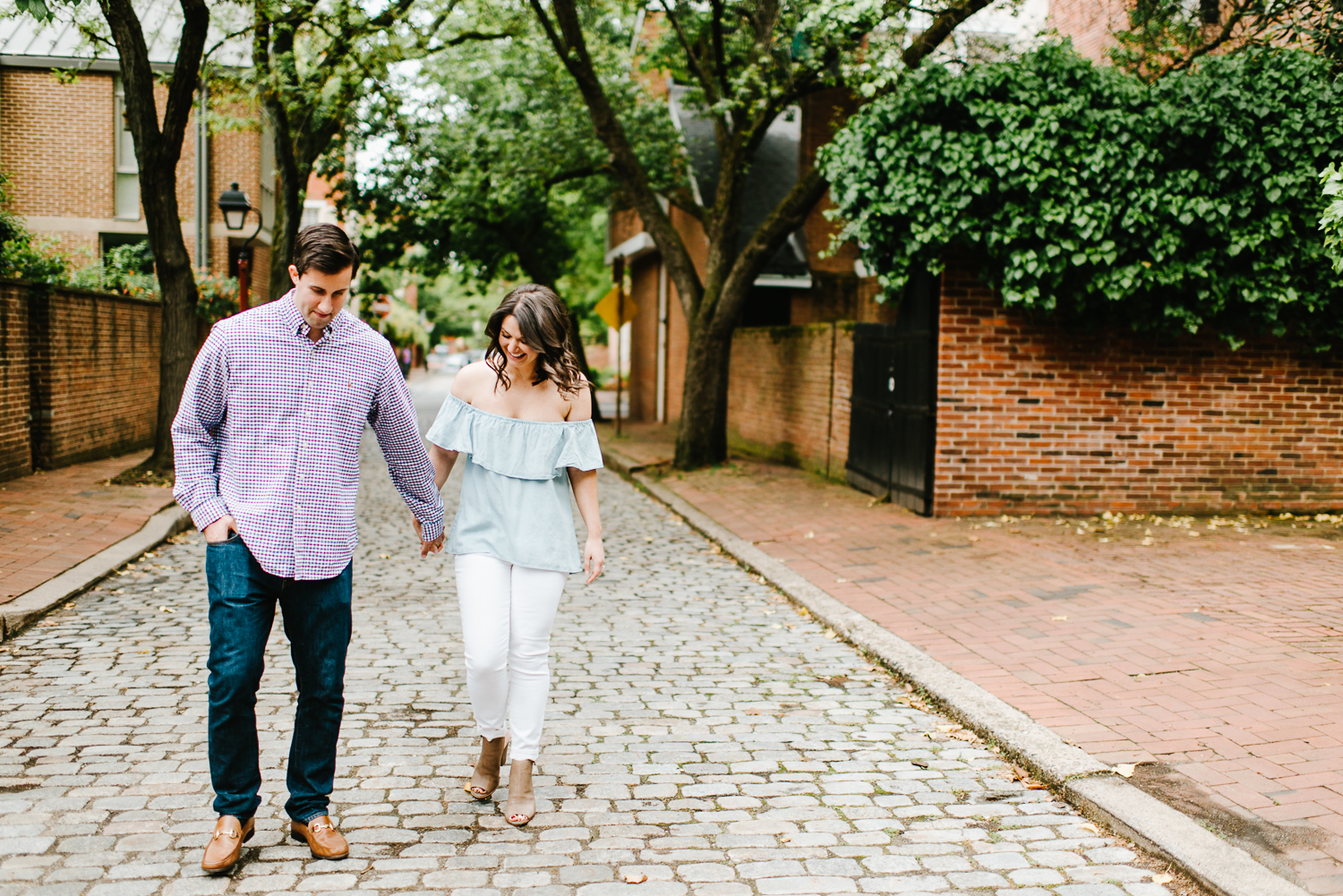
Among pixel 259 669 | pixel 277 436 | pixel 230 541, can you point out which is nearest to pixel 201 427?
pixel 277 436

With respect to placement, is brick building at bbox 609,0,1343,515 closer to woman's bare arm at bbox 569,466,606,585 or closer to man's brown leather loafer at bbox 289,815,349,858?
woman's bare arm at bbox 569,466,606,585

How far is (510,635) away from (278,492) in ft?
2.98

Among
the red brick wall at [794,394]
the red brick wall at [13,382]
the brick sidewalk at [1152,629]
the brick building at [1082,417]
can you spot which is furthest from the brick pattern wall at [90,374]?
the brick building at [1082,417]

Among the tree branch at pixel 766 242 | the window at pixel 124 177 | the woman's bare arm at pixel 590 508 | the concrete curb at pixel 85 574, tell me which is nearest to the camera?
the woman's bare arm at pixel 590 508

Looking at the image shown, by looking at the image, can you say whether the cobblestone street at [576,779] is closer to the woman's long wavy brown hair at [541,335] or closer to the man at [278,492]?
the man at [278,492]

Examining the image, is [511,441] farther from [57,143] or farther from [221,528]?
[57,143]

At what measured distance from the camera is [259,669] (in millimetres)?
3352

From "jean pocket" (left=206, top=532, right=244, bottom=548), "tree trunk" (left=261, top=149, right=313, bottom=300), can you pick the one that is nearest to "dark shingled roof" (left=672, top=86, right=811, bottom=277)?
"tree trunk" (left=261, top=149, right=313, bottom=300)

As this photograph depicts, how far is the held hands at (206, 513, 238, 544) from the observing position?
323 cm

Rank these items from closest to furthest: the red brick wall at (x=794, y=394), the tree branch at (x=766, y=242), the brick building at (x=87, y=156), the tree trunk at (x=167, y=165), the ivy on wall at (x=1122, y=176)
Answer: the ivy on wall at (x=1122, y=176) < the tree trunk at (x=167, y=165) < the tree branch at (x=766, y=242) < the red brick wall at (x=794, y=394) < the brick building at (x=87, y=156)

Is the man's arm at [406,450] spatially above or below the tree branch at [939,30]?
below

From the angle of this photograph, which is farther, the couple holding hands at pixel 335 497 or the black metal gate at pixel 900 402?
the black metal gate at pixel 900 402

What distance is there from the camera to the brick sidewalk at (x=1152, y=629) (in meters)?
4.07

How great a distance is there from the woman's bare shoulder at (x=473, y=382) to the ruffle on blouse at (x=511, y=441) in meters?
0.03
